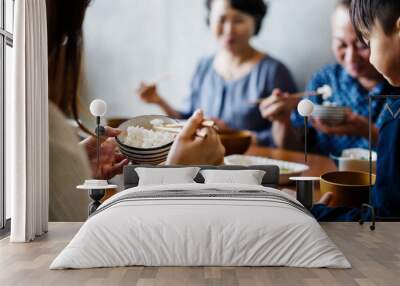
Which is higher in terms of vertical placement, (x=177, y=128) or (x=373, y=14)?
(x=373, y=14)

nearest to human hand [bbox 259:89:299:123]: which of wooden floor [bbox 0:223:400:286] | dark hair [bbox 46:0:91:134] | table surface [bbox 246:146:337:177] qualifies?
table surface [bbox 246:146:337:177]

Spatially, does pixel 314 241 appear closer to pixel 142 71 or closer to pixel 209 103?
pixel 209 103

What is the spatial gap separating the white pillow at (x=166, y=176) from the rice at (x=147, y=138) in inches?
20.9

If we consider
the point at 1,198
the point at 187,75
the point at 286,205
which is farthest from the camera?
the point at 187,75

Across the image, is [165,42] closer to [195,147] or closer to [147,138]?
[147,138]

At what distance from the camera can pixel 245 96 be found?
7.13m

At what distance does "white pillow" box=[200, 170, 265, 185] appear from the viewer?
631 centimetres

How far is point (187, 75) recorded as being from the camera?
719 centimetres

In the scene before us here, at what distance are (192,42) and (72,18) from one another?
1468mm

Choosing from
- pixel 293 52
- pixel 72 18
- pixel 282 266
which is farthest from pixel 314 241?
pixel 72 18

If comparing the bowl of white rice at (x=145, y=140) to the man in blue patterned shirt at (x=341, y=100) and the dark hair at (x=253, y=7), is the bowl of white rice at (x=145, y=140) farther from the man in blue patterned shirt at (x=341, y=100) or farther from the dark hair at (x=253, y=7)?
the dark hair at (x=253, y=7)

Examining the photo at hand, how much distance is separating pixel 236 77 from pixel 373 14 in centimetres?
175

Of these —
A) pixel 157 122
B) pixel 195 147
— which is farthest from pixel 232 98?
pixel 157 122

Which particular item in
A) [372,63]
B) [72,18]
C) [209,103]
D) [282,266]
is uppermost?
[72,18]
